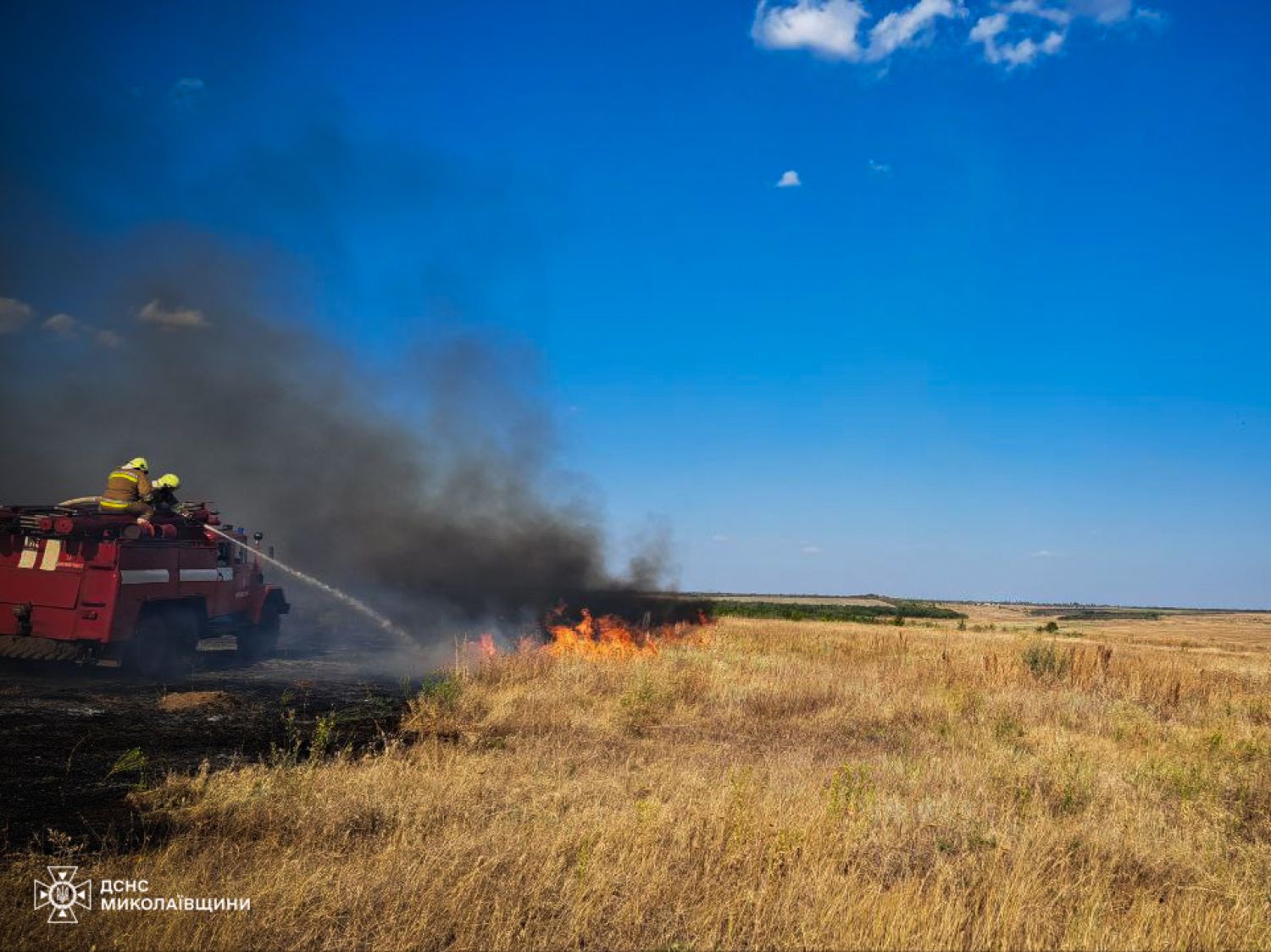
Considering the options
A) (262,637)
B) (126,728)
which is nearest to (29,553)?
(126,728)

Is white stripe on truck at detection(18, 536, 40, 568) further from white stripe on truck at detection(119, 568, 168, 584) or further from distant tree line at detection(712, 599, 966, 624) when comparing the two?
distant tree line at detection(712, 599, 966, 624)

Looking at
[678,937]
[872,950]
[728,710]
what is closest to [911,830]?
[872,950]

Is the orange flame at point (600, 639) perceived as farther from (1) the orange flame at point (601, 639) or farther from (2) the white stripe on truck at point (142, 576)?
(2) the white stripe on truck at point (142, 576)

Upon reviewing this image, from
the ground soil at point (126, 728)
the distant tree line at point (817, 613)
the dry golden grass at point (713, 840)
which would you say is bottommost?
the distant tree line at point (817, 613)

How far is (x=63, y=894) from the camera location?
4.73 metres

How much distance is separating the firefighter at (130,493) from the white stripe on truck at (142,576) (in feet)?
3.15

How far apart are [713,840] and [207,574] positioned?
14.5 metres

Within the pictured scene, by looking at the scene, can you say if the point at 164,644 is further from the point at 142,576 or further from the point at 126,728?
the point at 126,728

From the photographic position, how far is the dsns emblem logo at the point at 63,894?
450cm

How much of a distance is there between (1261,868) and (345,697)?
1292 cm

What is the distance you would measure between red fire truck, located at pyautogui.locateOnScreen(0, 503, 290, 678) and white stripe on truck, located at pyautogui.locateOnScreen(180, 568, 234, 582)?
0.19 feet

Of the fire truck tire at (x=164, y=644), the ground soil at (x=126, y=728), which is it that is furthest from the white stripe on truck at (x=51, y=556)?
the ground soil at (x=126, y=728)

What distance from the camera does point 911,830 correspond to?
6.62 metres

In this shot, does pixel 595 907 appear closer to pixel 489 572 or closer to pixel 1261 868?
pixel 1261 868
